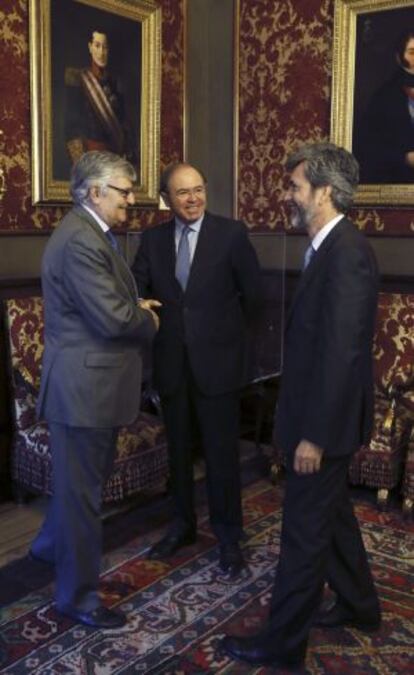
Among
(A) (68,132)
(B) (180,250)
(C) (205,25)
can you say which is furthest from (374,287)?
(C) (205,25)

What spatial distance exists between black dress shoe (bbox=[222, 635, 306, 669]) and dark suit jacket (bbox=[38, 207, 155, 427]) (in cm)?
83

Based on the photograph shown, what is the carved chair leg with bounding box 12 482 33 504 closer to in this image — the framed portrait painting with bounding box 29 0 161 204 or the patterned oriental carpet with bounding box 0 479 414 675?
the patterned oriental carpet with bounding box 0 479 414 675

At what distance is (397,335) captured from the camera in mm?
4066

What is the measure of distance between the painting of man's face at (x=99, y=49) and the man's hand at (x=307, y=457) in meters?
2.76

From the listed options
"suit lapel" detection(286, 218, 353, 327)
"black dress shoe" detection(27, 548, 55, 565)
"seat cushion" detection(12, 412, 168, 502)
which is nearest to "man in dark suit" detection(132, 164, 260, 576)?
"seat cushion" detection(12, 412, 168, 502)

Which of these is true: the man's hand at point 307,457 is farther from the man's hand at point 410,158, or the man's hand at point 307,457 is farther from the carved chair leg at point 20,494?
the man's hand at point 410,158

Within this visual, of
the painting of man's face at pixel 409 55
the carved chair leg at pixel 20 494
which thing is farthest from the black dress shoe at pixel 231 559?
the painting of man's face at pixel 409 55

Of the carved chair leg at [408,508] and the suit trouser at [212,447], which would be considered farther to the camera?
the carved chair leg at [408,508]

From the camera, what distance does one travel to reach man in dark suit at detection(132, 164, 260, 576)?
290 centimetres

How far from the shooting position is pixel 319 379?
2.00m

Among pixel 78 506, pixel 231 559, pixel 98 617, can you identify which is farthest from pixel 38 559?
pixel 231 559

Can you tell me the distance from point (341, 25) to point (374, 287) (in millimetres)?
2734

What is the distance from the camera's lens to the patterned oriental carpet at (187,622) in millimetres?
2369

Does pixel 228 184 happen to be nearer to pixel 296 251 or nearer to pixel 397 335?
pixel 296 251
